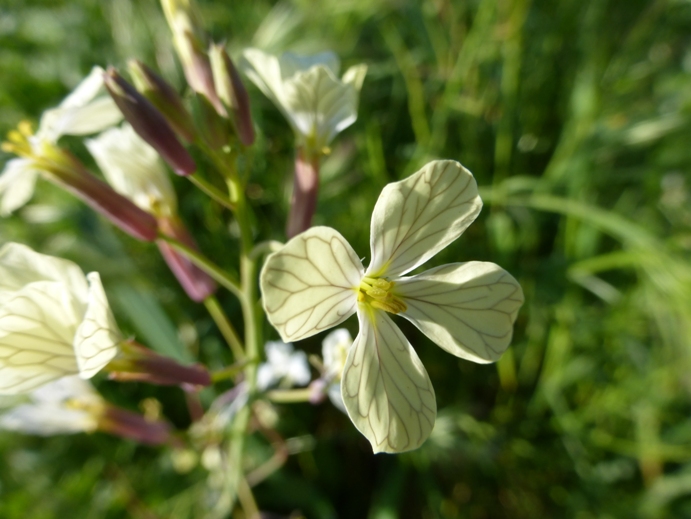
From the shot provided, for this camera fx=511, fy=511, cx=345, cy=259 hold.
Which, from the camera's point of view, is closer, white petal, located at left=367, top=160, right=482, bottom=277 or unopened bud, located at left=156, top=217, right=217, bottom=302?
white petal, located at left=367, top=160, right=482, bottom=277

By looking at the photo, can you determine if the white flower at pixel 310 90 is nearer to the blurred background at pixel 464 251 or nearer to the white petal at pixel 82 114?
the white petal at pixel 82 114

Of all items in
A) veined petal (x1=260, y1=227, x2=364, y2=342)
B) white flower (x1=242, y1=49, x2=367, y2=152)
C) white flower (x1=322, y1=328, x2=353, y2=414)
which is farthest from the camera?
white flower (x1=322, y1=328, x2=353, y2=414)

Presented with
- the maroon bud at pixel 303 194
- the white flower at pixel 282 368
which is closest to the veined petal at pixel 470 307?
the maroon bud at pixel 303 194

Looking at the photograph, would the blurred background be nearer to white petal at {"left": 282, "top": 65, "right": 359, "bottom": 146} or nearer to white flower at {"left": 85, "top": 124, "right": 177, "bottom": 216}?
white flower at {"left": 85, "top": 124, "right": 177, "bottom": 216}

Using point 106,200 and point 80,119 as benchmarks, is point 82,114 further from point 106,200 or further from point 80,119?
point 106,200

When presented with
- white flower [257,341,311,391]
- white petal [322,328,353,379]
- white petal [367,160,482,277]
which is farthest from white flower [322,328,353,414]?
white petal [367,160,482,277]

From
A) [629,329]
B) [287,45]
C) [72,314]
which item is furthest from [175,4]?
[629,329]

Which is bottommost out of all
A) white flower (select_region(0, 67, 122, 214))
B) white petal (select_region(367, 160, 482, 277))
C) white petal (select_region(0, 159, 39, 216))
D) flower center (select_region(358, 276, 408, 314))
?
flower center (select_region(358, 276, 408, 314))

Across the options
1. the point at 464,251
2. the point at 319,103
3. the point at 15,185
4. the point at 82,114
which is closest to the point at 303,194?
the point at 319,103
